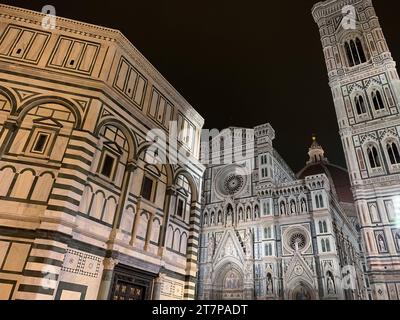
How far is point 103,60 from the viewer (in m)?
9.60

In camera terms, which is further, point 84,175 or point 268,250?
point 268,250

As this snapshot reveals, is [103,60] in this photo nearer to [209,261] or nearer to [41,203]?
[41,203]

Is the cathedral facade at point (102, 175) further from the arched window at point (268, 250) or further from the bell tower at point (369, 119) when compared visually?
the arched window at point (268, 250)

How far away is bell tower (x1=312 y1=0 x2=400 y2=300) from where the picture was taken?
17.8 meters

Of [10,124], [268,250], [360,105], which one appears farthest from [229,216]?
[10,124]

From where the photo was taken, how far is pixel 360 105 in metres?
23.3

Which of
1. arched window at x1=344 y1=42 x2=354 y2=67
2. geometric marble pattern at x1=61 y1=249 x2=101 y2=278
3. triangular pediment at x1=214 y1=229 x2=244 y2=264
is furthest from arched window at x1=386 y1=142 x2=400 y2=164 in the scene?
geometric marble pattern at x1=61 y1=249 x2=101 y2=278

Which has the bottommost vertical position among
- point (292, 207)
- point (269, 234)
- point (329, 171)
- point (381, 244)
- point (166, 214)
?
point (166, 214)

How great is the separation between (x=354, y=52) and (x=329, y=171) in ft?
91.9

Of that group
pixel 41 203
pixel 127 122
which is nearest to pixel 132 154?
pixel 127 122

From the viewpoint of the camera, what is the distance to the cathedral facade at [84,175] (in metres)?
6.91

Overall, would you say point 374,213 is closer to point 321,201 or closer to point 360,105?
point 321,201

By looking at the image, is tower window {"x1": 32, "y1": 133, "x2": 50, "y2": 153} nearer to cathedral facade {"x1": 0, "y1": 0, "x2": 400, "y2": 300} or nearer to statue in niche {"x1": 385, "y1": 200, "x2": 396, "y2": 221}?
cathedral facade {"x1": 0, "y1": 0, "x2": 400, "y2": 300}

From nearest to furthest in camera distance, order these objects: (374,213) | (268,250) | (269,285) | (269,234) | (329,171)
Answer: (374,213), (269,285), (268,250), (269,234), (329,171)
